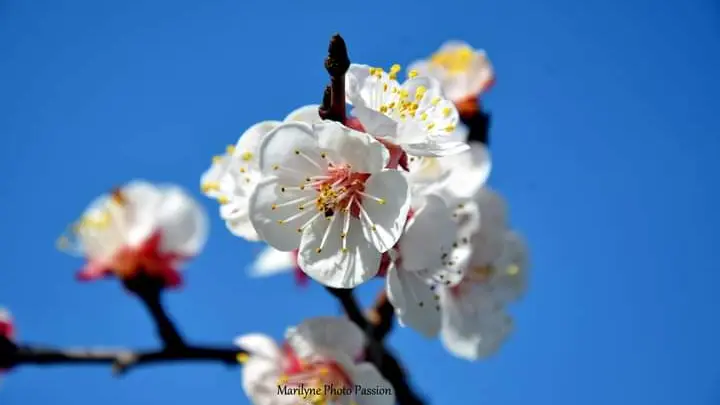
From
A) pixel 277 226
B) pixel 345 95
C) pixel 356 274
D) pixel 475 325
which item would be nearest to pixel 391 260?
pixel 356 274

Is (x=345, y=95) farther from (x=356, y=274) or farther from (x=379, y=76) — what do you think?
(x=356, y=274)

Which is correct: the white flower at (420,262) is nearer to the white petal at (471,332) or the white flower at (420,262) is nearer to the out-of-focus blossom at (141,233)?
the white petal at (471,332)

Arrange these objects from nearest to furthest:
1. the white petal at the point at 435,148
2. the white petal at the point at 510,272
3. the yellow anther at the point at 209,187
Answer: the white petal at the point at 435,148 < the yellow anther at the point at 209,187 < the white petal at the point at 510,272

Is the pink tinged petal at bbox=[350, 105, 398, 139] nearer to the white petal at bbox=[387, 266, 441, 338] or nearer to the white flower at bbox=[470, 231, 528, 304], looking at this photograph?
the white petal at bbox=[387, 266, 441, 338]

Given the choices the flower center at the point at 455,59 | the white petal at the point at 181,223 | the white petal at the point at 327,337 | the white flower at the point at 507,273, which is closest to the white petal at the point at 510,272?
the white flower at the point at 507,273

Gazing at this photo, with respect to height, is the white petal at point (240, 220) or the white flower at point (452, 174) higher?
the white flower at point (452, 174)
